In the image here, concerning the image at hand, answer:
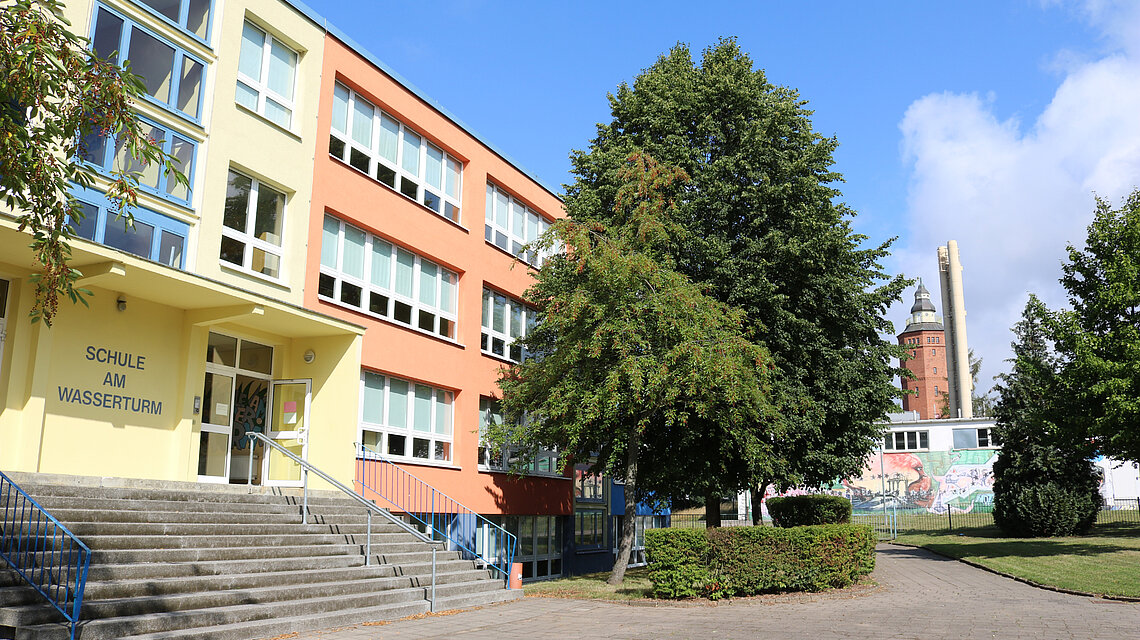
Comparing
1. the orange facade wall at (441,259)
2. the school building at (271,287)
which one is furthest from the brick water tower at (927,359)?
the school building at (271,287)

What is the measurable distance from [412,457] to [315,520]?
4939mm

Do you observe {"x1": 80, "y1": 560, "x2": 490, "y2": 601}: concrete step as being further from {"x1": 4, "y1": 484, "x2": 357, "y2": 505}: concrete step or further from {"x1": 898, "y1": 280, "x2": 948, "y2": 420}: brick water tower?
{"x1": 898, "y1": 280, "x2": 948, "y2": 420}: brick water tower

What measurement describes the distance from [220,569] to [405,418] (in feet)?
27.4

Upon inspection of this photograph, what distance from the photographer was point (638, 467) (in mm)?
20453

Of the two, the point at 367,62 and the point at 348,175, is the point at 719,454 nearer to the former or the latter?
the point at 348,175

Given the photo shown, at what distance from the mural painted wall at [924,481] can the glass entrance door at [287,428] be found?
4825 centimetres

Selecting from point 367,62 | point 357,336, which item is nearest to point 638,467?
point 357,336

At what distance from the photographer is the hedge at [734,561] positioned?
14484 millimetres

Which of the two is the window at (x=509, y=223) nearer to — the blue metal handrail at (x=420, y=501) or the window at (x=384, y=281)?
the window at (x=384, y=281)

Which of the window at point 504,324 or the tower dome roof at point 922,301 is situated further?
the tower dome roof at point 922,301

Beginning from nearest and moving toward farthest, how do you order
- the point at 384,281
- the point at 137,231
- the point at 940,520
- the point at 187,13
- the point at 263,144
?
the point at 137,231 < the point at 187,13 < the point at 263,144 < the point at 384,281 < the point at 940,520

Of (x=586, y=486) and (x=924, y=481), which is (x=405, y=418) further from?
(x=924, y=481)

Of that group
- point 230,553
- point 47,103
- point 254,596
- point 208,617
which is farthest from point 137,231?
point 47,103

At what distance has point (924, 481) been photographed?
196 feet
